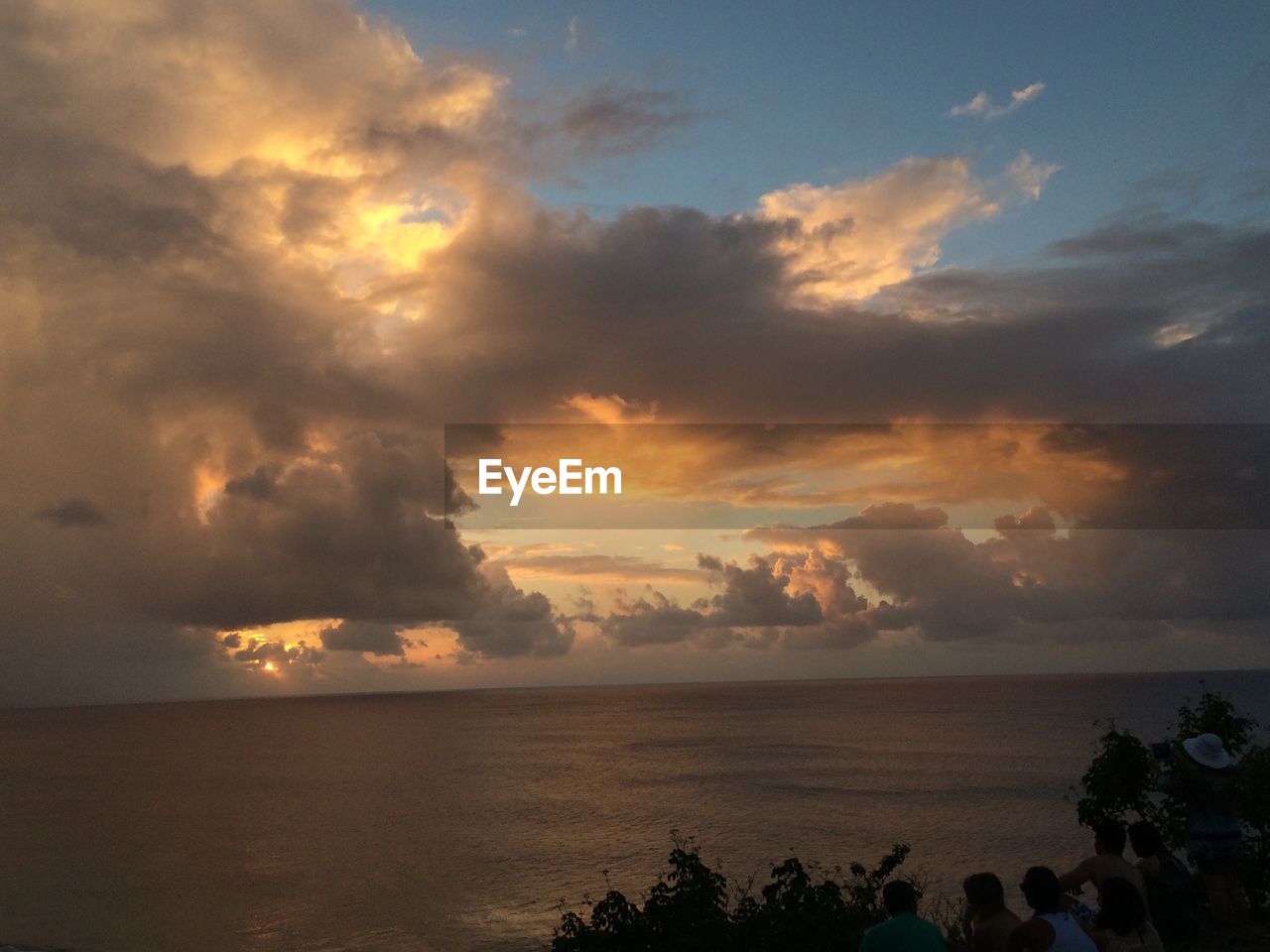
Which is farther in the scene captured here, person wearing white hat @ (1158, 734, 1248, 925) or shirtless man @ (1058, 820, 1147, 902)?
person wearing white hat @ (1158, 734, 1248, 925)

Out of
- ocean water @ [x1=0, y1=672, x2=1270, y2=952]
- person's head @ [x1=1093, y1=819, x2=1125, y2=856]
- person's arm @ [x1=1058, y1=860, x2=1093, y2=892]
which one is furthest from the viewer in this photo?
ocean water @ [x1=0, y1=672, x2=1270, y2=952]

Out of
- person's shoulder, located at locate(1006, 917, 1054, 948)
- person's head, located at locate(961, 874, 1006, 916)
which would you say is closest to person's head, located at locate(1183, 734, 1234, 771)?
person's head, located at locate(961, 874, 1006, 916)

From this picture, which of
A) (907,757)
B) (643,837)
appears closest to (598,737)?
(907,757)

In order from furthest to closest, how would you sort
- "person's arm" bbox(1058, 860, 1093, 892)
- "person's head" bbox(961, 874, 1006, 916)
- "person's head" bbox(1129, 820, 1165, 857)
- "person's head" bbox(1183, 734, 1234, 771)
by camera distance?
1. "person's head" bbox(1183, 734, 1234, 771)
2. "person's head" bbox(1129, 820, 1165, 857)
3. "person's arm" bbox(1058, 860, 1093, 892)
4. "person's head" bbox(961, 874, 1006, 916)

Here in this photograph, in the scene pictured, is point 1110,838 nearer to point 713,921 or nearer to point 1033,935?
point 1033,935

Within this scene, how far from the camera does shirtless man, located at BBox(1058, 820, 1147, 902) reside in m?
9.00

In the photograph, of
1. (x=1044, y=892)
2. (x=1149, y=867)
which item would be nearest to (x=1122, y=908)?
(x=1044, y=892)

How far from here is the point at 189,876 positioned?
1921 inches

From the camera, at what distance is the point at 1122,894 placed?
24.5 feet

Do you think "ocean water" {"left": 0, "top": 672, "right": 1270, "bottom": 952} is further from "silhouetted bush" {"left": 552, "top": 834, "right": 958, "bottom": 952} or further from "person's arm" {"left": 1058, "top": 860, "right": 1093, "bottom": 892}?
"person's arm" {"left": 1058, "top": 860, "right": 1093, "bottom": 892}

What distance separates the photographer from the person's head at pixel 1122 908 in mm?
7422

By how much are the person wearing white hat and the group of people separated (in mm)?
12

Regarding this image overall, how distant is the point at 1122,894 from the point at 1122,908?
10 cm

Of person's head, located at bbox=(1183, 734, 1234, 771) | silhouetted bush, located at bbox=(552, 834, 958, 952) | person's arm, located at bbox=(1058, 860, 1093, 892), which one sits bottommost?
silhouetted bush, located at bbox=(552, 834, 958, 952)
